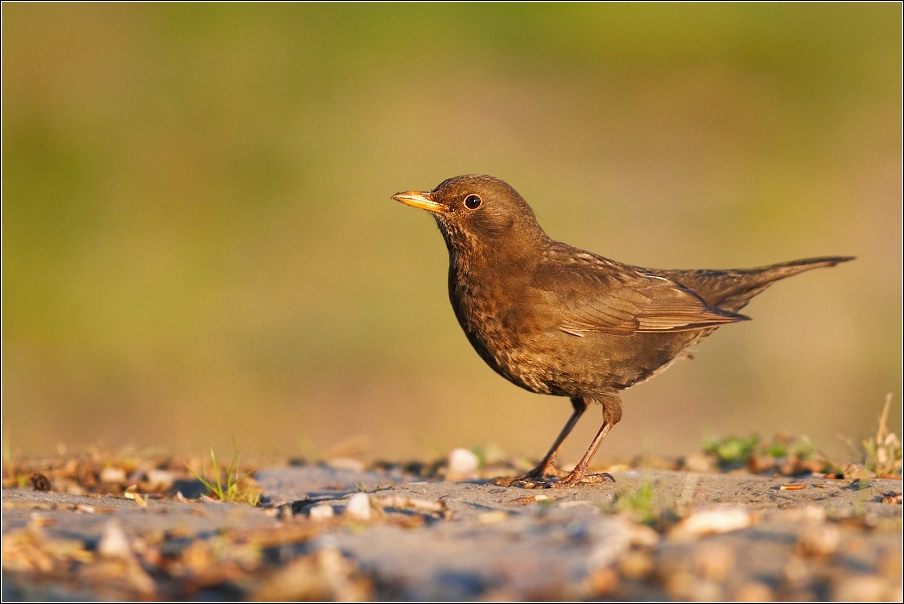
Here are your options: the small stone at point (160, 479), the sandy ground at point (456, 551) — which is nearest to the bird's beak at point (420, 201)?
the small stone at point (160, 479)

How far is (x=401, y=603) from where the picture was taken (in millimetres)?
3596

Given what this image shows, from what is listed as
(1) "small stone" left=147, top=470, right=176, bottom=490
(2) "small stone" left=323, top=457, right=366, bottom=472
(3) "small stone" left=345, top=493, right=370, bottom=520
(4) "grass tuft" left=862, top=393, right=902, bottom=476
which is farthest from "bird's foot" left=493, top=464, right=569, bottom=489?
(1) "small stone" left=147, top=470, right=176, bottom=490

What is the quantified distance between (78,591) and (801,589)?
2.40 meters

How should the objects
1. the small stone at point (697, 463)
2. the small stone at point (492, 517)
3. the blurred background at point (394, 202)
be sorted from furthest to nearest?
the blurred background at point (394, 202), the small stone at point (697, 463), the small stone at point (492, 517)

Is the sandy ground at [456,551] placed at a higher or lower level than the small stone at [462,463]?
higher

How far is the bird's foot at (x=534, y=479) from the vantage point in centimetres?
610

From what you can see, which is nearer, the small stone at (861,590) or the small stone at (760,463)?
the small stone at (861,590)

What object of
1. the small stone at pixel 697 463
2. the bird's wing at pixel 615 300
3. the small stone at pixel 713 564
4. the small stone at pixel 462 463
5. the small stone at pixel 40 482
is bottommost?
the small stone at pixel 40 482

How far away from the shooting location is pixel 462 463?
288 inches

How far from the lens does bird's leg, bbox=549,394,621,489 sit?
6.14 metres

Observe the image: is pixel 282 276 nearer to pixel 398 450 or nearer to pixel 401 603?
pixel 398 450

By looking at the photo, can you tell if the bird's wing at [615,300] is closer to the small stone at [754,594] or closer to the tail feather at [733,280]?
the tail feather at [733,280]

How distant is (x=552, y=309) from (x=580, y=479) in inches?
40.2

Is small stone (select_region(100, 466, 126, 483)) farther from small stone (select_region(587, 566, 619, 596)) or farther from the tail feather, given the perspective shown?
small stone (select_region(587, 566, 619, 596))
